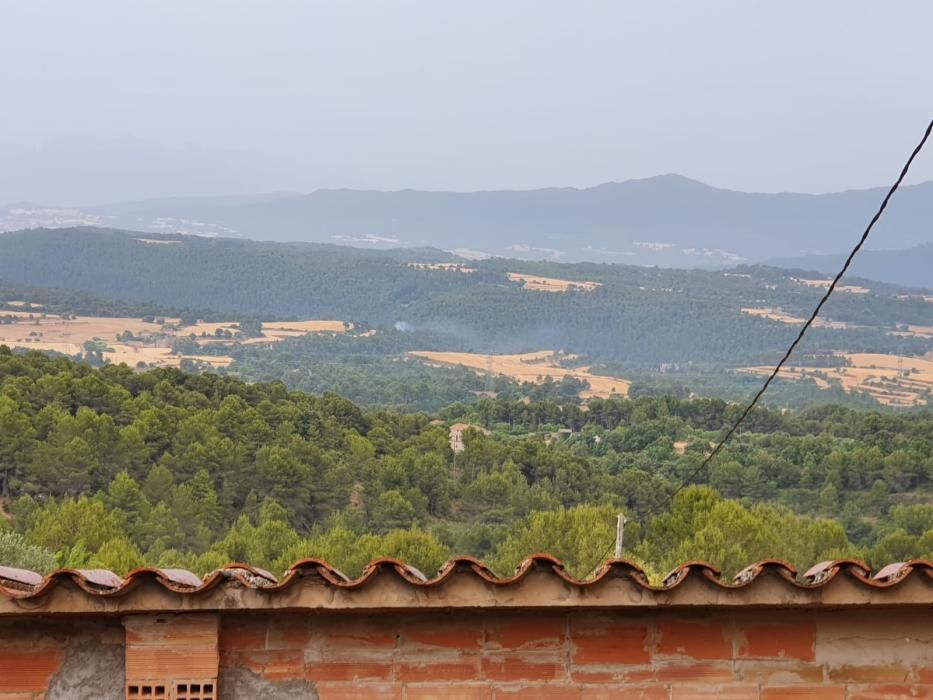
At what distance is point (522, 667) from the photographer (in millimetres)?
4207

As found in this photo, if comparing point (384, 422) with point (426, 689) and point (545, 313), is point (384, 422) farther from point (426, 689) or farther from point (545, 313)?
point (545, 313)

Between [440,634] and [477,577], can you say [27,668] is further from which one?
[477,577]

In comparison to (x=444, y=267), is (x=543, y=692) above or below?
above

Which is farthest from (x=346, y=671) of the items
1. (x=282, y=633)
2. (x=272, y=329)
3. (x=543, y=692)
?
(x=272, y=329)

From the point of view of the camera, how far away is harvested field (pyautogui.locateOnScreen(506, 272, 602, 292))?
177250mm

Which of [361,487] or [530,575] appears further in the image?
[361,487]

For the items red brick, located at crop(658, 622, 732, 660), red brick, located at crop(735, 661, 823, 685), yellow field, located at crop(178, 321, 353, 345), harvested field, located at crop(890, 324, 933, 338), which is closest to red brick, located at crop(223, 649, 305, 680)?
red brick, located at crop(658, 622, 732, 660)

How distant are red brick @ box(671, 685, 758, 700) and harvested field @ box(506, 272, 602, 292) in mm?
171272

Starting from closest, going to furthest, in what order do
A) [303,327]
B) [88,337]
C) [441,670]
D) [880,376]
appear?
[441,670], [88,337], [880,376], [303,327]

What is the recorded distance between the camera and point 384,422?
50844 millimetres

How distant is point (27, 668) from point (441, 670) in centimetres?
140

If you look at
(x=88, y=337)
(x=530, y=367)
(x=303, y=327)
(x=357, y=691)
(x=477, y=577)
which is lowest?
(x=530, y=367)

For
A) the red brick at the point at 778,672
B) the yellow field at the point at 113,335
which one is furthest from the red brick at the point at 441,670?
the yellow field at the point at 113,335

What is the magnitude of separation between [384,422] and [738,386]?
74.7 meters
